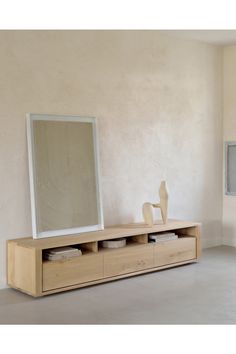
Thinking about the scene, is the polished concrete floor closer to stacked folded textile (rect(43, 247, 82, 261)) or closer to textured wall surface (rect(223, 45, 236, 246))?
stacked folded textile (rect(43, 247, 82, 261))

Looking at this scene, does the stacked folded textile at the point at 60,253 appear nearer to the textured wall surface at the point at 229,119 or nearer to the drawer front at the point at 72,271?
the drawer front at the point at 72,271

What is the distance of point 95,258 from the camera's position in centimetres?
429

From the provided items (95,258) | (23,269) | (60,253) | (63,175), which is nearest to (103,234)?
(95,258)

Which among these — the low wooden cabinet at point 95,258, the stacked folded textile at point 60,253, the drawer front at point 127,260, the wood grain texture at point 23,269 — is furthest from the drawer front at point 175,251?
the wood grain texture at point 23,269

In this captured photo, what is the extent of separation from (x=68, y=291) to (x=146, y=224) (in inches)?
48.0

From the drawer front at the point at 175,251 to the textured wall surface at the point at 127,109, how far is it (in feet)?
1.81

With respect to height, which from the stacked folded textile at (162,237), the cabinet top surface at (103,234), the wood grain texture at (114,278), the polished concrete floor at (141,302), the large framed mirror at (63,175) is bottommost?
the polished concrete floor at (141,302)

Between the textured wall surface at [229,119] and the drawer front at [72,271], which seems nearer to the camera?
the drawer front at [72,271]

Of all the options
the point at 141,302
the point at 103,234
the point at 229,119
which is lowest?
the point at 141,302

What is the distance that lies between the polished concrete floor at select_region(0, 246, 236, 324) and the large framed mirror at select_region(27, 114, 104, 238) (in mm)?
643

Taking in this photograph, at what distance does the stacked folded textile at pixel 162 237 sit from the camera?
4.84 m

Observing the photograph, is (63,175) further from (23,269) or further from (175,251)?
(175,251)

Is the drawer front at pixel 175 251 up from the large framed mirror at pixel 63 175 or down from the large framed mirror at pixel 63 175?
down

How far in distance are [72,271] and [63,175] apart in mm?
903
